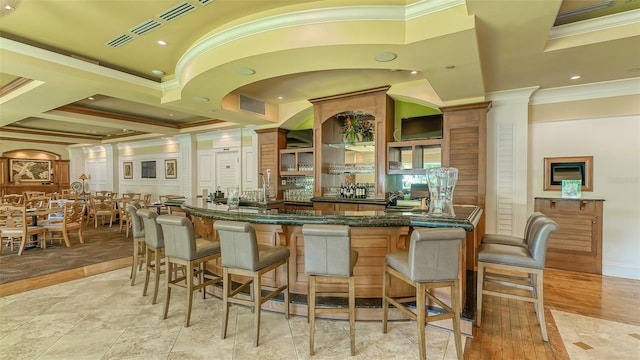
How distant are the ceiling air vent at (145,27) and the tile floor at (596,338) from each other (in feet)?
16.1

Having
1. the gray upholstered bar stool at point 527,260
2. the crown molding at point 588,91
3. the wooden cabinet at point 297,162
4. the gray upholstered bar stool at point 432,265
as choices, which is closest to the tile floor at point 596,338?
the gray upholstered bar stool at point 527,260

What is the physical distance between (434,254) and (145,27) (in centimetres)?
363

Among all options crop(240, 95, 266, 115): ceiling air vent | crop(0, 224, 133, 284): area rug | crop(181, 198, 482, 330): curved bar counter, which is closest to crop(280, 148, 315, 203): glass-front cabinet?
crop(240, 95, 266, 115): ceiling air vent

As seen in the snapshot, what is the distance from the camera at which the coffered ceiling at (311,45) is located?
2.59m

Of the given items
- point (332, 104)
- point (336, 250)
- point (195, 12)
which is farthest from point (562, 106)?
point (195, 12)

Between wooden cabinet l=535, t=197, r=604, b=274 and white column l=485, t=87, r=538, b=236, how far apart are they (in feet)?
1.34

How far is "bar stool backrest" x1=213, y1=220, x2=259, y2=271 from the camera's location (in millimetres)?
2379

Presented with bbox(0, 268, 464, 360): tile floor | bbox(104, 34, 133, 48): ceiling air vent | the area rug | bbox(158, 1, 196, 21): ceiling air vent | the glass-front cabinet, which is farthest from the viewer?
the glass-front cabinet

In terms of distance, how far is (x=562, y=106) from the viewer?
175 inches

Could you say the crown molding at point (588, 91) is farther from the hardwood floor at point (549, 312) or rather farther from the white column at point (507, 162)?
the hardwood floor at point (549, 312)

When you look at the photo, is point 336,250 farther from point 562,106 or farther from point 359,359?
point 562,106

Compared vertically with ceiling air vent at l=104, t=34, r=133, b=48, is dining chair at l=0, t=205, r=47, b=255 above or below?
below

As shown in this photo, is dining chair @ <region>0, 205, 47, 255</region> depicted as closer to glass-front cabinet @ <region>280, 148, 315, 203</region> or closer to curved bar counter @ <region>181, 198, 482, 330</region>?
curved bar counter @ <region>181, 198, 482, 330</region>

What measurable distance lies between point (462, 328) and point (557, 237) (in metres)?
3.03
